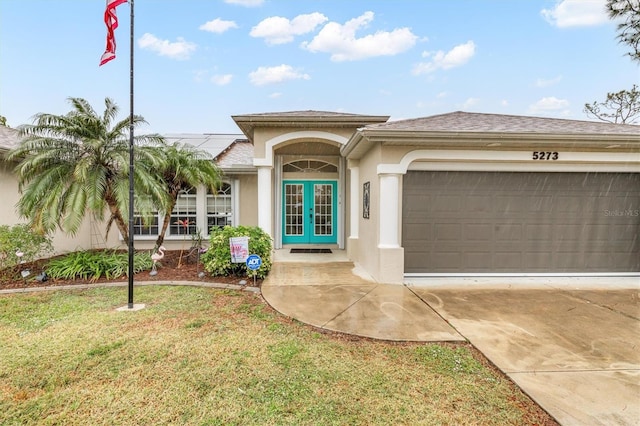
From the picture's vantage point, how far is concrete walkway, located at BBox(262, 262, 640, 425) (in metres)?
2.84

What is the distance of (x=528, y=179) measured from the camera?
7070 millimetres

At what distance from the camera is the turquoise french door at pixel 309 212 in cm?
1116

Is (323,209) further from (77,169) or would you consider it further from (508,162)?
(77,169)

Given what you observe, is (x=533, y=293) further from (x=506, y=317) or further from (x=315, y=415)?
(x=315, y=415)

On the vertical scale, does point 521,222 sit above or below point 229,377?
above

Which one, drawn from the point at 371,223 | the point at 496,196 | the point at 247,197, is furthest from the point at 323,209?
the point at 496,196

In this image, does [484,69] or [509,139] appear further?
[484,69]

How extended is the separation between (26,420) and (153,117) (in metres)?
7.01

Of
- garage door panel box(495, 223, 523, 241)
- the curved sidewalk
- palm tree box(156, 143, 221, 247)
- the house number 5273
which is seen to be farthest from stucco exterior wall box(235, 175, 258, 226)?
the house number 5273

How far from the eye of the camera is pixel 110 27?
501cm

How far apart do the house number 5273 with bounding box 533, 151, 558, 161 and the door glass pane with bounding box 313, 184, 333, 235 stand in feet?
20.0

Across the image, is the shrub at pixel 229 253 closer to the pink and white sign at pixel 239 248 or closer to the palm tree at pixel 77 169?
the pink and white sign at pixel 239 248

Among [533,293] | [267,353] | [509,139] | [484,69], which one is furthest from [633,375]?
[484,69]

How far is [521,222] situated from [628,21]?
4179mm
